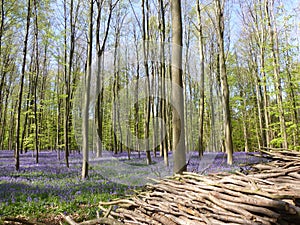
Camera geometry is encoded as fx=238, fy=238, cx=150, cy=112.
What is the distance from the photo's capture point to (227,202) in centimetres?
90

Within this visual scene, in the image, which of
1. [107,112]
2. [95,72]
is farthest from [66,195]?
[107,112]

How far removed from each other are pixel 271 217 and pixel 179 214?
337mm

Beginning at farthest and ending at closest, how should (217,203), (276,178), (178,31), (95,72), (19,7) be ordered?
(95,72) → (19,7) → (178,31) → (276,178) → (217,203)

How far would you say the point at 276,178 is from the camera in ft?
3.54

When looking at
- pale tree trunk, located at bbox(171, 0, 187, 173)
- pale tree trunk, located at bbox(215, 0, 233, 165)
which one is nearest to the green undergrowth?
pale tree trunk, located at bbox(171, 0, 187, 173)

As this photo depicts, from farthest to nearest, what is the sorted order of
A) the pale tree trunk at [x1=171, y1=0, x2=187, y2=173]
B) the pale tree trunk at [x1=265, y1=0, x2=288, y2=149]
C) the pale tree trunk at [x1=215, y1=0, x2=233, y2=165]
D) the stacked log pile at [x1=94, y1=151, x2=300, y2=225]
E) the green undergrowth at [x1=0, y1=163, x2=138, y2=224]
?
the pale tree trunk at [x1=265, y1=0, x2=288, y2=149] < the pale tree trunk at [x1=215, y1=0, x2=233, y2=165] < the green undergrowth at [x1=0, y1=163, x2=138, y2=224] < the pale tree trunk at [x1=171, y1=0, x2=187, y2=173] < the stacked log pile at [x1=94, y1=151, x2=300, y2=225]

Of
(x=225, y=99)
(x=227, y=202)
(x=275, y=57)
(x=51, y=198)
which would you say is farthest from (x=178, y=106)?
(x=275, y=57)

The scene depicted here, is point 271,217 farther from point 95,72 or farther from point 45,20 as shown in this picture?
point 95,72

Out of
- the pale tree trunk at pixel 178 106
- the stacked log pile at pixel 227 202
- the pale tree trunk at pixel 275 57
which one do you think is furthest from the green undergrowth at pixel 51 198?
the pale tree trunk at pixel 275 57

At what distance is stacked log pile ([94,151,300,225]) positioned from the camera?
0.80 meters

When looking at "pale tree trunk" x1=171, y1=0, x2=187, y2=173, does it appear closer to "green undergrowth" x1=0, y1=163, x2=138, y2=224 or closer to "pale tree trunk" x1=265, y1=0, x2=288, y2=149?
"green undergrowth" x1=0, y1=163, x2=138, y2=224

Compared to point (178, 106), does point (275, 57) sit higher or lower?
higher

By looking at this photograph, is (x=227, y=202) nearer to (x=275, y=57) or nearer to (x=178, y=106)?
(x=178, y=106)

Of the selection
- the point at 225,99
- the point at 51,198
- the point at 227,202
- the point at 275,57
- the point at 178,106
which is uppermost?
the point at 275,57
